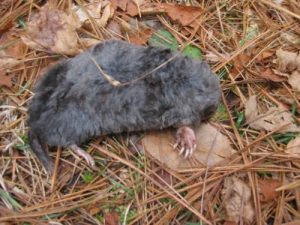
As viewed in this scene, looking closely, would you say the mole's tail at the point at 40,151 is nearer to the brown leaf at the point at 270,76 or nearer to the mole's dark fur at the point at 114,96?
the mole's dark fur at the point at 114,96

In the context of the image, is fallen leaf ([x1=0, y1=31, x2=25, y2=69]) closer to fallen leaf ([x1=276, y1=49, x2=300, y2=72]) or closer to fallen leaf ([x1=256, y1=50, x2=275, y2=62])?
fallen leaf ([x1=256, y1=50, x2=275, y2=62])

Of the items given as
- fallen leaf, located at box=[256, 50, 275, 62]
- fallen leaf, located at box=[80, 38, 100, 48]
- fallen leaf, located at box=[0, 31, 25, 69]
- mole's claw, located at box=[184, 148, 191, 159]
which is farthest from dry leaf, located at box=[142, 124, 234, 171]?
fallen leaf, located at box=[0, 31, 25, 69]

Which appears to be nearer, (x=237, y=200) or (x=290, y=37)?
(x=237, y=200)

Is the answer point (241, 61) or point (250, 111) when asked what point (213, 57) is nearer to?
point (241, 61)

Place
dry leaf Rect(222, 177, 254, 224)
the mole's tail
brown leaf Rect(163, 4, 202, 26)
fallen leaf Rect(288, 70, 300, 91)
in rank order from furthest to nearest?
1. brown leaf Rect(163, 4, 202, 26)
2. fallen leaf Rect(288, 70, 300, 91)
3. the mole's tail
4. dry leaf Rect(222, 177, 254, 224)

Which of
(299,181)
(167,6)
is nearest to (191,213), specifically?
(299,181)

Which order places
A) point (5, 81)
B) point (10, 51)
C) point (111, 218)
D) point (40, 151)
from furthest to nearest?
point (10, 51), point (5, 81), point (40, 151), point (111, 218)

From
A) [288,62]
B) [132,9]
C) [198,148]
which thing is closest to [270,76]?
[288,62]
